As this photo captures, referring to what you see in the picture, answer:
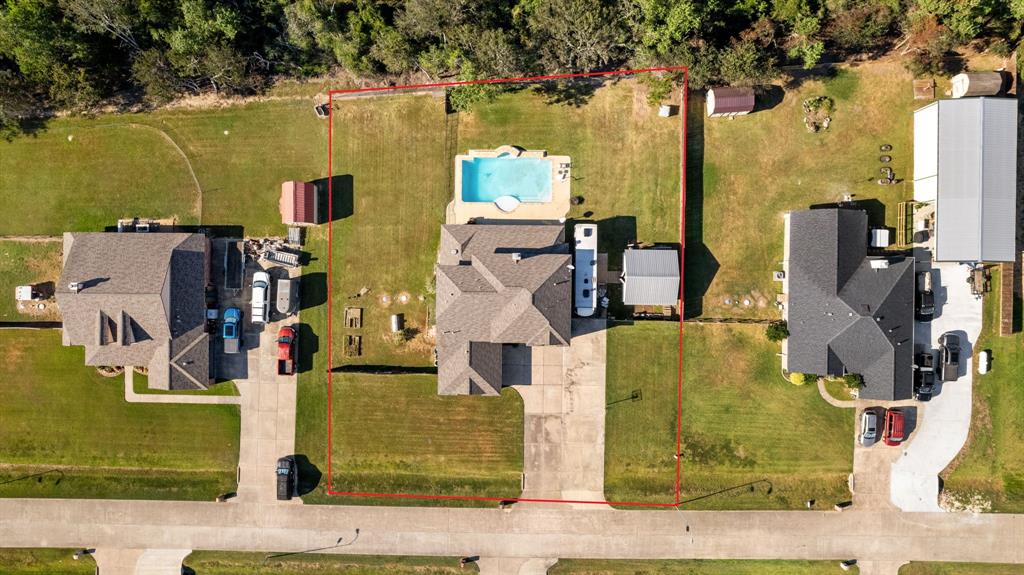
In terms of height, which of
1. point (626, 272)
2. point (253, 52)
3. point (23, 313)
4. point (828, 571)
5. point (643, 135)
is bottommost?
point (828, 571)

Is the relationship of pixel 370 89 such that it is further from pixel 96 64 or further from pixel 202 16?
pixel 96 64

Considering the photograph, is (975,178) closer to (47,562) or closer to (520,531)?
(520,531)

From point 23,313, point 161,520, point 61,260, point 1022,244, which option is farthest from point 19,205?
point 1022,244

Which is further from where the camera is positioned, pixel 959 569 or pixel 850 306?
pixel 959 569

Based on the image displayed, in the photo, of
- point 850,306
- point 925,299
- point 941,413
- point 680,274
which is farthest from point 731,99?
point 941,413

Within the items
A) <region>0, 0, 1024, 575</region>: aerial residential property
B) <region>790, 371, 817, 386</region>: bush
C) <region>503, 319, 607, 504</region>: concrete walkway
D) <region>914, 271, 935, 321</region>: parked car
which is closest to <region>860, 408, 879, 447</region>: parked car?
<region>0, 0, 1024, 575</region>: aerial residential property

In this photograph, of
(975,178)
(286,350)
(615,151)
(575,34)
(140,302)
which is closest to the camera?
(575,34)
